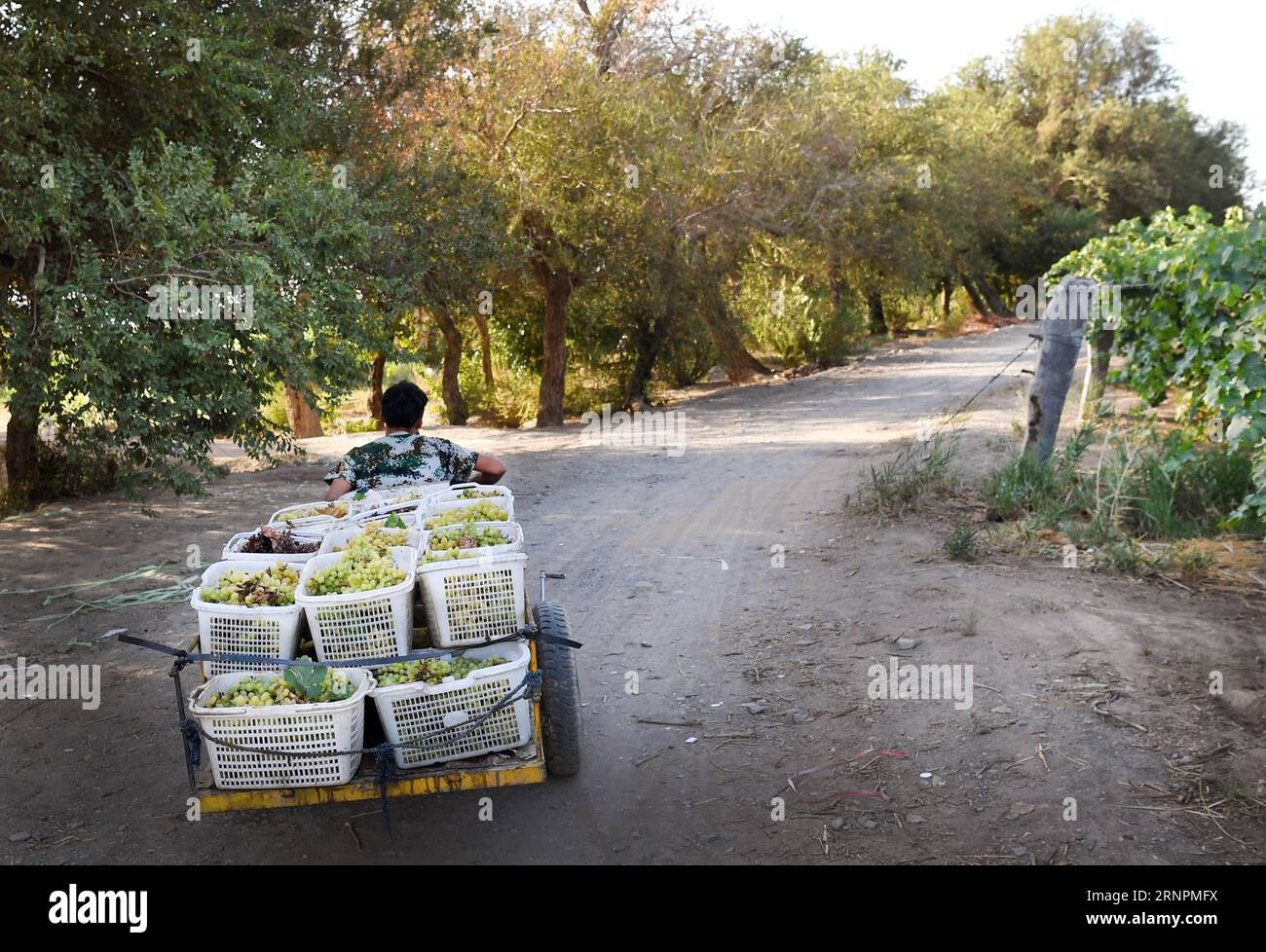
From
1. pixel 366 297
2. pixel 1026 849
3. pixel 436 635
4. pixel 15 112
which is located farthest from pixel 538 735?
pixel 366 297

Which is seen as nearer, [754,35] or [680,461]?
[680,461]

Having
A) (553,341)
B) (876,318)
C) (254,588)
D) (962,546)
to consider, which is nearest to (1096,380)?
(962,546)

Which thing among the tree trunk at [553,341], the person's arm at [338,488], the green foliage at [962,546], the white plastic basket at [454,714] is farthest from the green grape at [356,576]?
the tree trunk at [553,341]

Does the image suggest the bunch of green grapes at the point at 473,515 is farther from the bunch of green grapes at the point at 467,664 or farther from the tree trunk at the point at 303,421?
the tree trunk at the point at 303,421

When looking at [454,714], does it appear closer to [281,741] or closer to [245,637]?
[281,741]

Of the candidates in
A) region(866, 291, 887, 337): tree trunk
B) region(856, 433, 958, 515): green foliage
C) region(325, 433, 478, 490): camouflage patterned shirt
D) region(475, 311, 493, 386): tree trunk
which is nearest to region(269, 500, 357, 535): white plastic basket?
region(325, 433, 478, 490): camouflage patterned shirt

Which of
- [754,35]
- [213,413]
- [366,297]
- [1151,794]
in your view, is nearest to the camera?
[1151,794]

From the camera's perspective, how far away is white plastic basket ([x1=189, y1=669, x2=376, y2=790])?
11.6 feet

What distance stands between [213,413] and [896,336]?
2928 centimetres

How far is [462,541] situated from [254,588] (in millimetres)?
818

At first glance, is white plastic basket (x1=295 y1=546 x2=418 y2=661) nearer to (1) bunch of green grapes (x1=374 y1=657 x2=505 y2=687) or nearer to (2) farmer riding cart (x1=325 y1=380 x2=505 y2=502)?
(1) bunch of green grapes (x1=374 y1=657 x2=505 y2=687)

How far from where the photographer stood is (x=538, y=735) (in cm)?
403

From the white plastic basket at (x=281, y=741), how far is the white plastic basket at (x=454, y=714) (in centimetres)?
16

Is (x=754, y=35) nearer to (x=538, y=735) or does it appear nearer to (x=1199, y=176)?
(x=538, y=735)
